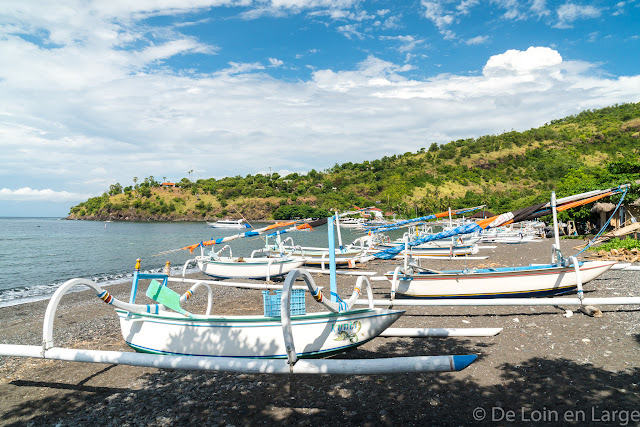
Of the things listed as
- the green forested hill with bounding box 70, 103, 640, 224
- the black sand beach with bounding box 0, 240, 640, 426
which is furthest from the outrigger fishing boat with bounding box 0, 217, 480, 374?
the green forested hill with bounding box 70, 103, 640, 224

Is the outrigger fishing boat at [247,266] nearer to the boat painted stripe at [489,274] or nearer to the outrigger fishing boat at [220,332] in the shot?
the boat painted stripe at [489,274]

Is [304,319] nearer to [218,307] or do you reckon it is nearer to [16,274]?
[218,307]

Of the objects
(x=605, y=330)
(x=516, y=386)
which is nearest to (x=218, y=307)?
(x=516, y=386)

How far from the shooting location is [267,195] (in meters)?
162

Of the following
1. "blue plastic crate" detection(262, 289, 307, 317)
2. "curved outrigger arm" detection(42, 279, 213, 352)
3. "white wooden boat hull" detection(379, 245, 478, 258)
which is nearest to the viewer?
"curved outrigger arm" detection(42, 279, 213, 352)

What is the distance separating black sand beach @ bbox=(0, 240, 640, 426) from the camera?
5.58m

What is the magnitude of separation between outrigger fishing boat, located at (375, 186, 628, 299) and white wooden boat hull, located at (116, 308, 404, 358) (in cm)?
485

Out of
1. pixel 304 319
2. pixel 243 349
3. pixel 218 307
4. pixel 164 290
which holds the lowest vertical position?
pixel 218 307

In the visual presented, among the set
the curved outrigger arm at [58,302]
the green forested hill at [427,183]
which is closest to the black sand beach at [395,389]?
the curved outrigger arm at [58,302]

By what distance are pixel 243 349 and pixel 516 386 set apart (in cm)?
501

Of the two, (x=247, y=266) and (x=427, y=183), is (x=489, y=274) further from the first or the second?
(x=427, y=183)

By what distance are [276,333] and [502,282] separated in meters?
8.84

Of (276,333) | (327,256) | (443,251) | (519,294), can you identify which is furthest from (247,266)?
(443,251)

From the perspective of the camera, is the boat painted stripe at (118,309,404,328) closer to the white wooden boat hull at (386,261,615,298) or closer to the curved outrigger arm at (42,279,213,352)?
the curved outrigger arm at (42,279,213,352)
